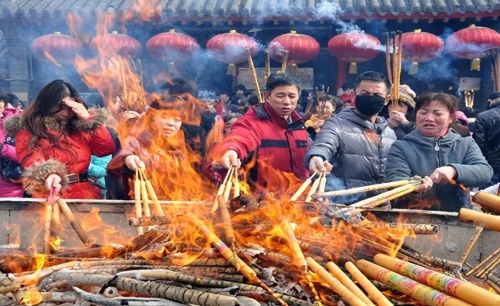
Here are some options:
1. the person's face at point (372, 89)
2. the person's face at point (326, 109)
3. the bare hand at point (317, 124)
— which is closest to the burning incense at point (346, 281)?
the person's face at point (372, 89)

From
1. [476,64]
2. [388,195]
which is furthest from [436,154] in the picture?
[476,64]

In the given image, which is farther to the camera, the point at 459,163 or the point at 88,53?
the point at 88,53

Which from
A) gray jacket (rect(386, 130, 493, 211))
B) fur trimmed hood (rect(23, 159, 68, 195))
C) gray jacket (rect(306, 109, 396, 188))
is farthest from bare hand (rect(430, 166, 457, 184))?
fur trimmed hood (rect(23, 159, 68, 195))

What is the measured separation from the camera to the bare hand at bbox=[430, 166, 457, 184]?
3.75 metres

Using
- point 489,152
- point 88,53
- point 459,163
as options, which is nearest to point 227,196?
point 459,163

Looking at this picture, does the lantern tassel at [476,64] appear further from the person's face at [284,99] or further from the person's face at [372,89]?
the person's face at [284,99]

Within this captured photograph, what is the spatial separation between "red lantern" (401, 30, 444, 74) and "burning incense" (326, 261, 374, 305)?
9.49m

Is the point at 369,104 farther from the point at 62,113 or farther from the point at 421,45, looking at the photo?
the point at 421,45

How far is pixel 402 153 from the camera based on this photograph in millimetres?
4125

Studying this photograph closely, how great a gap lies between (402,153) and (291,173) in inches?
34.3

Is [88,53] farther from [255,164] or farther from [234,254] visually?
[234,254]

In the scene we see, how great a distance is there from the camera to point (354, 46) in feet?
37.7

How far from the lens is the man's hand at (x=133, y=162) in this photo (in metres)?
4.11

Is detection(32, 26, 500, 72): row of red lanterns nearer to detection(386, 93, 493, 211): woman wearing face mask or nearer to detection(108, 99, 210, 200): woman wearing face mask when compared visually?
detection(108, 99, 210, 200): woman wearing face mask
